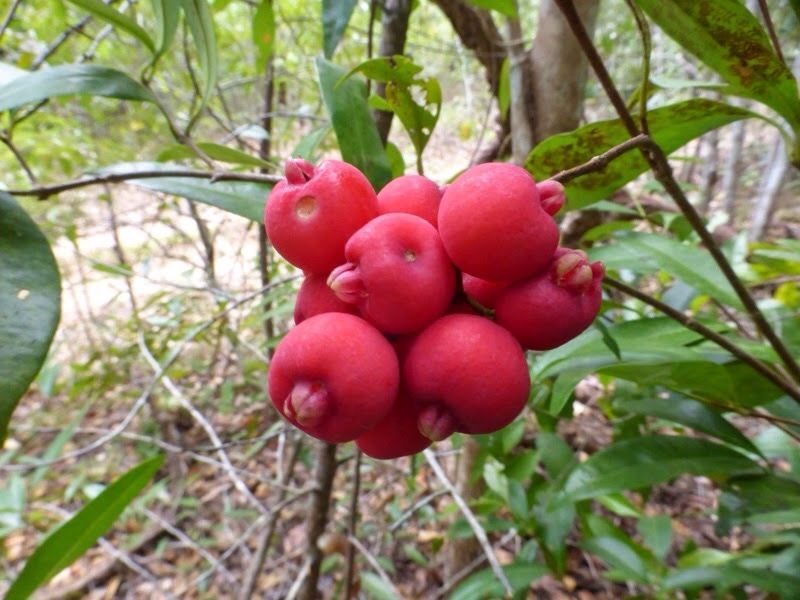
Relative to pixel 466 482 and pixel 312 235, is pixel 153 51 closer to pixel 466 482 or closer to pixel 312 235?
pixel 312 235

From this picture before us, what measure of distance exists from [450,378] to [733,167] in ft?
12.0

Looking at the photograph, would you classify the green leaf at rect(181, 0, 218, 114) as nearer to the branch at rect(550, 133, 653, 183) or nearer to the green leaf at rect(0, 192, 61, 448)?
the green leaf at rect(0, 192, 61, 448)

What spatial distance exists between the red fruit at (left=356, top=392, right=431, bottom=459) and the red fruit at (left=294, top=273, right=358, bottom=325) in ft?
0.29

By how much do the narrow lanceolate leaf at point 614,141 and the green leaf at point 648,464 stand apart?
44cm

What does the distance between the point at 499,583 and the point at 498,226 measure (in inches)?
40.8

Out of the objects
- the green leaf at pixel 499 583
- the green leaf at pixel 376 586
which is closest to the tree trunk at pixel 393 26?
the green leaf at pixel 499 583

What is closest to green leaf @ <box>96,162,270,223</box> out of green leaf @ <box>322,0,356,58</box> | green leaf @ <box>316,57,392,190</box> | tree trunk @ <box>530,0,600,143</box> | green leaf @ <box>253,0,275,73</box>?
green leaf @ <box>316,57,392,190</box>

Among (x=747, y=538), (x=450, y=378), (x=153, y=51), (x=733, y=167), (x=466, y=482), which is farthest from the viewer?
(x=733, y=167)

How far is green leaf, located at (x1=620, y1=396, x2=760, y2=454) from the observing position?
82 cm

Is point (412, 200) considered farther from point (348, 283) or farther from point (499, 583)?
point (499, 583)

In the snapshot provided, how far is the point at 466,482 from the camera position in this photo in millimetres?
1477

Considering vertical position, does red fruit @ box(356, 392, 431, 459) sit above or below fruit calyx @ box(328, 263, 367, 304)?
below

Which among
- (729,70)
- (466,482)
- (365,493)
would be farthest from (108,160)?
(729,70)

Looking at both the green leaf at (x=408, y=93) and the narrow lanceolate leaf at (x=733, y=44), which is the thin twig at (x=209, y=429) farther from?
the narrow lanceolate leaf at (x=733, y=44)
